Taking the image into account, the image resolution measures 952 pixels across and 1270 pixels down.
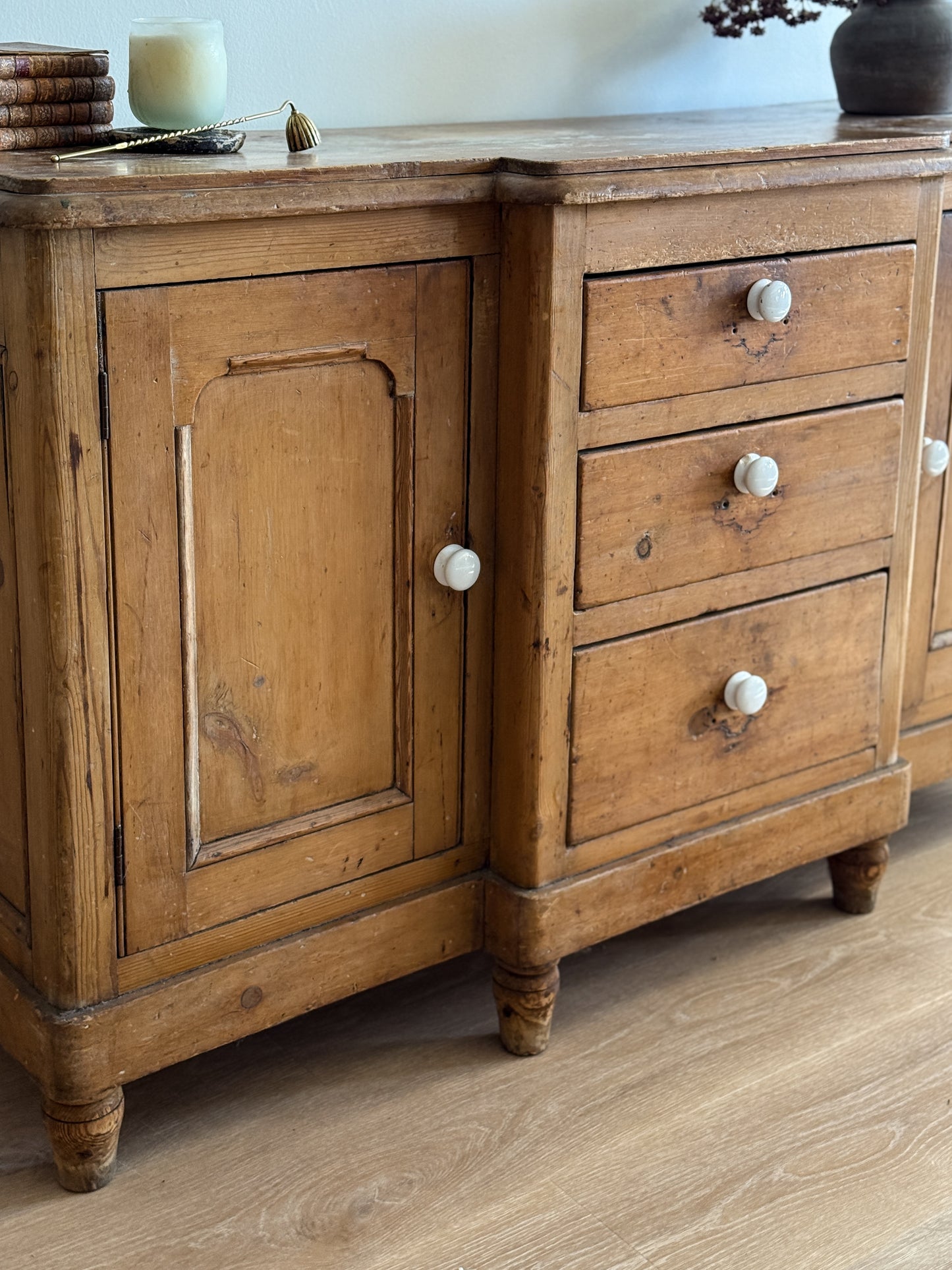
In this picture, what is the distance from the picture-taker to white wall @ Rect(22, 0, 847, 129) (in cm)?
182

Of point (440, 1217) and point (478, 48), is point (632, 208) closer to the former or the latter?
point (478, 48)

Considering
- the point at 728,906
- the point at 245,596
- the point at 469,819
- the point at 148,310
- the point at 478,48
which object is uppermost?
the point at 478,48

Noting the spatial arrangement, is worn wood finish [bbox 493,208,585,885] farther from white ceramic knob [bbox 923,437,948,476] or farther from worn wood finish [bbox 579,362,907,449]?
white ceramic knob [bbox 923,437,948,476]

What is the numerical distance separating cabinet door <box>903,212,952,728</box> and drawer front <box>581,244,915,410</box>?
0.16 metres

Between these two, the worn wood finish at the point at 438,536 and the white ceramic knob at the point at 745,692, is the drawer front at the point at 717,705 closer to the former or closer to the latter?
the white ceramic knob at the point at 745,692

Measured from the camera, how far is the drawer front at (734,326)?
1468mm

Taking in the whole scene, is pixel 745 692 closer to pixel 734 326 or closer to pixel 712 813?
pixel 712 813

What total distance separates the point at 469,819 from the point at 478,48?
3.49 ft

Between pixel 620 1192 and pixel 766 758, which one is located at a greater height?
pixel 766 758

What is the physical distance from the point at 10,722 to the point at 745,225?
2.82 ft

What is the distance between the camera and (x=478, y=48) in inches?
80.1

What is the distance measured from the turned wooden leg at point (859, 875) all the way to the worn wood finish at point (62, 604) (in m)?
0.96

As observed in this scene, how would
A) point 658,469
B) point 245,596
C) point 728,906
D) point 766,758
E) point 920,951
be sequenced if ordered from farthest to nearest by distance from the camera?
point 728,906 < point 920,951 < point 766,758 < point 658,469 < point 245,596

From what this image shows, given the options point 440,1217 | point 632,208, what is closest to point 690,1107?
point 440,1217
